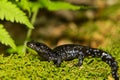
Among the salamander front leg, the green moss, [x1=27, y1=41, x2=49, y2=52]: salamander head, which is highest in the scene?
[x1=27, y1=41, x2=49, y2=52]: salamander head

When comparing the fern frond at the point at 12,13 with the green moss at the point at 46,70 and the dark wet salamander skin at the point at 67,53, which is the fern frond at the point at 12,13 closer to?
the dark wet salamander skin at the point at 67,53

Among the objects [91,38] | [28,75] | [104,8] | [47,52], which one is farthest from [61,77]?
[104,8]

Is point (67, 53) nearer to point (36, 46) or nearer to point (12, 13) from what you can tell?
point (36, 46)

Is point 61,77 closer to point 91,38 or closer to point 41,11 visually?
point 91,38

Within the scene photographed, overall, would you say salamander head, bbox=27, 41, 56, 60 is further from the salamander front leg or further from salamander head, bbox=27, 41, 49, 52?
the salamander front leg

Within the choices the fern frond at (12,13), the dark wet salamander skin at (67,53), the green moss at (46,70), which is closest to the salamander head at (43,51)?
the dark wet salamander skin at (67,53)

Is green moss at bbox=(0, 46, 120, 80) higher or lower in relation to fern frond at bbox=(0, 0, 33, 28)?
lower

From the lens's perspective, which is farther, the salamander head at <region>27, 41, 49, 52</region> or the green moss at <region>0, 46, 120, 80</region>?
the salamander head at <region>27, 41, 49, 52</region>

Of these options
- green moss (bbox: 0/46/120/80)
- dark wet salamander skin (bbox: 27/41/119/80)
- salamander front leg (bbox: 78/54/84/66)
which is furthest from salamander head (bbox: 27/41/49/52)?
salamander front leg (bbox: 78/54/84/66)

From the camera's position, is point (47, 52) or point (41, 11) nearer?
point (47, 52)
